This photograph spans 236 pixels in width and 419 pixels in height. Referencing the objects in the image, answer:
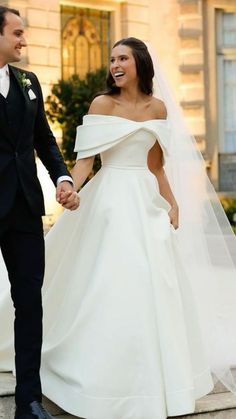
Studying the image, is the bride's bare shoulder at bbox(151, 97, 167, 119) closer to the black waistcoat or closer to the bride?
the bride

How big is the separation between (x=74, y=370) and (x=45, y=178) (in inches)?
404

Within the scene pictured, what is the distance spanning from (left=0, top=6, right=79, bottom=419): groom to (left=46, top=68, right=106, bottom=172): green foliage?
34.2ft

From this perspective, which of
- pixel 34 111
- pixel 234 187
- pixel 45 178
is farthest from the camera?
pixel 234 187

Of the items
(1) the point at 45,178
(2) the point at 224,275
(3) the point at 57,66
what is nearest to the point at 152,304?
(2) the point at 224,275

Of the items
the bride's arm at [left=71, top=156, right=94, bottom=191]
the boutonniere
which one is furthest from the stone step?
the boutonniere

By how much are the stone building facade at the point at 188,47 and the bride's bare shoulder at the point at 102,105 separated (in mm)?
10717

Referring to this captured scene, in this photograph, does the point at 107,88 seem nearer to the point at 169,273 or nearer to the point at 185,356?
the point at 169,273

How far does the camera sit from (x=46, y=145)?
403 cm

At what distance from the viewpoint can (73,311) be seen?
4.32m

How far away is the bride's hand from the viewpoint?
470 centimetres

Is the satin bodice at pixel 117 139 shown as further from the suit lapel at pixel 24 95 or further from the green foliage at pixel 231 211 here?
the green foliage at pixel 231 211

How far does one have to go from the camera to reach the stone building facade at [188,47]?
51.4 feet

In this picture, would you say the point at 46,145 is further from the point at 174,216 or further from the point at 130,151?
the point at 174,216

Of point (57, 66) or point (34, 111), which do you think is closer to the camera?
point (34, 111)
